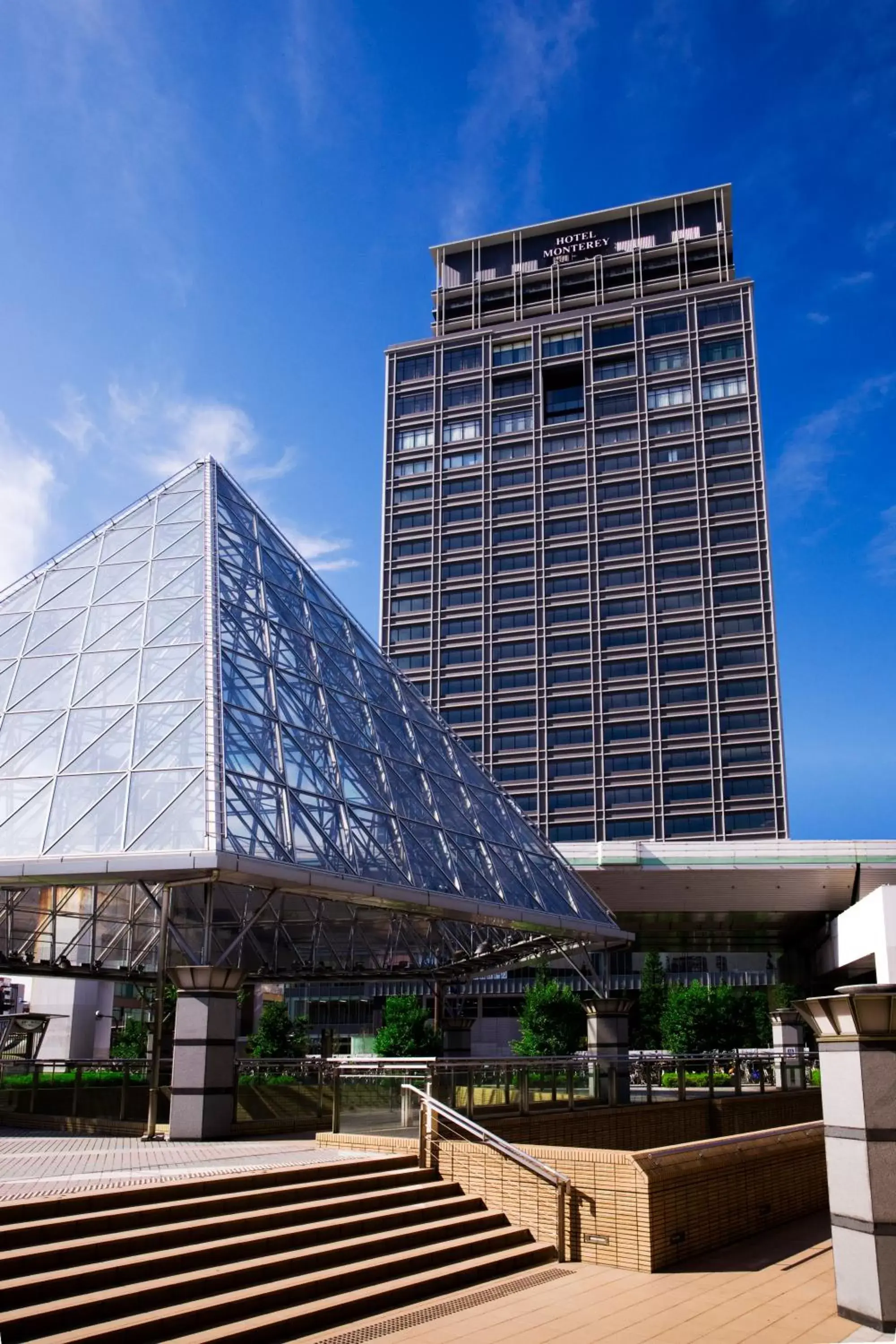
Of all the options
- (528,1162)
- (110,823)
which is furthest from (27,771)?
(528,1162)

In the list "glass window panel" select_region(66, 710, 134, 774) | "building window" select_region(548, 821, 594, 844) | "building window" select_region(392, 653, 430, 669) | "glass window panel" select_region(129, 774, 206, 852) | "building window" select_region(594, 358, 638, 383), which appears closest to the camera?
"glass window panel" select_region(129, 774, 206, 852)

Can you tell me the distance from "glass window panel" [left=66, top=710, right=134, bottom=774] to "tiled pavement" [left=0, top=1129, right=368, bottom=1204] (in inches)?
281

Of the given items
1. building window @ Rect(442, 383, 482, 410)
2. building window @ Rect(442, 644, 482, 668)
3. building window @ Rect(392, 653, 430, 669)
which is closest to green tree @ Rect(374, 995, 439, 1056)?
building window @ Rect(442, 644, 482, 668)

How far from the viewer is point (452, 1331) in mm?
11555

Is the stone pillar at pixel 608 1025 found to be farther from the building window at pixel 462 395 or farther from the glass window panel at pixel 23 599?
the building window at pixel 462 395

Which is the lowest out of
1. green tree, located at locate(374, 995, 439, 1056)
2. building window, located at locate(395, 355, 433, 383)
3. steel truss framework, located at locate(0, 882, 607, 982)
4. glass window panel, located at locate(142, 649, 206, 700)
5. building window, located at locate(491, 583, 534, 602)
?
green tree, located at locate(374, 995, 439, 1056)

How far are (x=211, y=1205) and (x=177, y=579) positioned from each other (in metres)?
18.5

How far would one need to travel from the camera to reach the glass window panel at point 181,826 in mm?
20094

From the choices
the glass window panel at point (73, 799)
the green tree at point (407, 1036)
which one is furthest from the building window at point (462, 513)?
the glass window panel at point (73, 799)

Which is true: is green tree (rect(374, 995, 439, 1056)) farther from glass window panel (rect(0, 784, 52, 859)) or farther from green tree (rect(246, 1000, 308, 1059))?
glass window panel (rect(0, 784, 52, 859))

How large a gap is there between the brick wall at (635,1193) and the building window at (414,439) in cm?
11046

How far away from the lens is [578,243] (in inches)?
5113

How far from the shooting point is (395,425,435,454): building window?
124 m

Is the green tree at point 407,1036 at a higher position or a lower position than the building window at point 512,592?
lower
